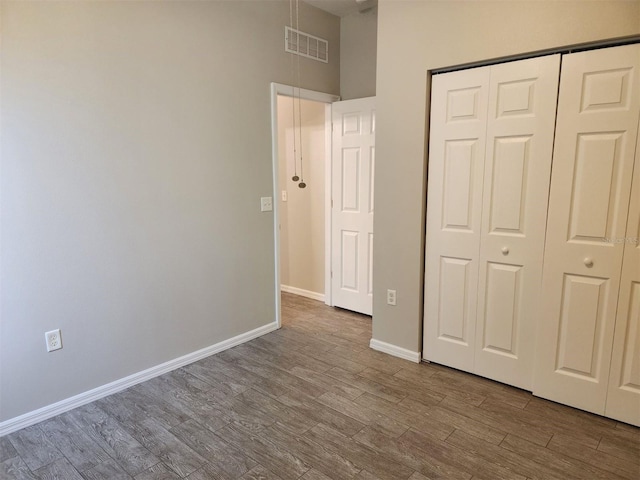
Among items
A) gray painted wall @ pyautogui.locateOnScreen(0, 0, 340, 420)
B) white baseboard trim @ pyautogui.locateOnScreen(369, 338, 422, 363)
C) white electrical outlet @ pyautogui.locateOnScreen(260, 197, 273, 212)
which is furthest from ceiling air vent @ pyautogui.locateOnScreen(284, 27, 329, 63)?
white baseboard trim @ pyautogui.locateOnScreen(369, 338, 422, 363)

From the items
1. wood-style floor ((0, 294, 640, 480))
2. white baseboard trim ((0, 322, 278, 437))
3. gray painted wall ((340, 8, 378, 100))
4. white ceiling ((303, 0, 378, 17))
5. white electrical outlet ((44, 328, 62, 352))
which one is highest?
white ceiling ((303, 0, 378, 17))

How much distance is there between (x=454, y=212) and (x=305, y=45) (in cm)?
202

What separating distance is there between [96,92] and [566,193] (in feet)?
9.07

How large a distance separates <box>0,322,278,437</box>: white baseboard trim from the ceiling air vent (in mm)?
2433

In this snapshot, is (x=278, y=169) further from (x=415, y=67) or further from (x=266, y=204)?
(x=415, y=67)

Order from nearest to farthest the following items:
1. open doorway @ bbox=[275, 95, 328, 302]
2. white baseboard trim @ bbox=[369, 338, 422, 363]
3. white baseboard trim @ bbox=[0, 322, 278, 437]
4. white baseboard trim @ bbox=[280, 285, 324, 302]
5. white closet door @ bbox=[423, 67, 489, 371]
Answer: white baseboard trim @ bbox=[0, 322, 278, 437]
white closet door @ bbox=[423, 67, 489, 371]
white baseboard trim @ bbox=[369, 338, 422, 363]
open doorway @ bbox=[275, 95, 328, 302]
white baseboard trim @ bbox=[280, 285, 324, 302]

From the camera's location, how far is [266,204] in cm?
343

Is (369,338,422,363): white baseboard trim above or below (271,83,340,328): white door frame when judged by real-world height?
below

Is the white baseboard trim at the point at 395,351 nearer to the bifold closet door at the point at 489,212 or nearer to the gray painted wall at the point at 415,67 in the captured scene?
the gray painted wall at the point at 415,67

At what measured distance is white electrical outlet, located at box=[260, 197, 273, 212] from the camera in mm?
3392

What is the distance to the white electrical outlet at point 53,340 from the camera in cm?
231

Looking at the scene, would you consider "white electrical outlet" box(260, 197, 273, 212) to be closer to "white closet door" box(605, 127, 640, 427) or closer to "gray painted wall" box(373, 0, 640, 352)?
"gray painted wall" box(373, 0, 640, 352)

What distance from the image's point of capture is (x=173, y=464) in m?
1.98

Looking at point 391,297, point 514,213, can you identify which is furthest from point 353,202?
point 514,213
